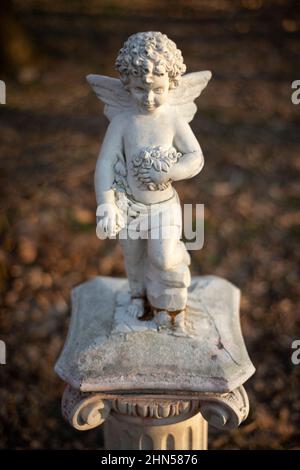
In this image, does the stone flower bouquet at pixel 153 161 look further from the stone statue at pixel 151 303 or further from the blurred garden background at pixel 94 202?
the blurred garden background at pixel 94 202

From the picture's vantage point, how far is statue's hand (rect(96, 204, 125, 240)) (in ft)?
7.08

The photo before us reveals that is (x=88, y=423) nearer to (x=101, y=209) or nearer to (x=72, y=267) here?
(x=101, y=209)

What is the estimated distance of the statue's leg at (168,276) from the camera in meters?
2.27

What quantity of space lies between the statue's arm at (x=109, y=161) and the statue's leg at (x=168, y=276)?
261 millimetres

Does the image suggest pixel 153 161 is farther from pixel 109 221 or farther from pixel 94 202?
pixel 94 202

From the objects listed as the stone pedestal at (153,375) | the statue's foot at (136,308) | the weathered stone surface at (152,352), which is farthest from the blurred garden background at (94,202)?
the statue's foot at (136,308)

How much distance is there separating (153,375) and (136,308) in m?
0.37

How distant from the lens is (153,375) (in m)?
2.24

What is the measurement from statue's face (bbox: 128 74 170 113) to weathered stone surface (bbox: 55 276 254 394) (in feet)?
3.06

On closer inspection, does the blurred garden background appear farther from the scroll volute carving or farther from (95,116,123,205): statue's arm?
(95,116,123,205): statue's arm

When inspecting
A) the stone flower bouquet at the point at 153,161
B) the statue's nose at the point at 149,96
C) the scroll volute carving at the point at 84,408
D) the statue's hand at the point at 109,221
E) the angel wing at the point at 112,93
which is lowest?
the scroll volute carving at the point at 84,408

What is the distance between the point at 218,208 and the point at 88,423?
3.28 meters

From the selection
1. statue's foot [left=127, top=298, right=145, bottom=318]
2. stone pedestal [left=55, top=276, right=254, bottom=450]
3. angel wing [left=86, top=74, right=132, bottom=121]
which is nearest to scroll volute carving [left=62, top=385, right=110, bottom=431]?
stone pedestal [left=55, top=276, right=254, bottom=450]

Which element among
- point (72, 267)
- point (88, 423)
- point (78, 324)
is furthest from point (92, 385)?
point (72, 267)
